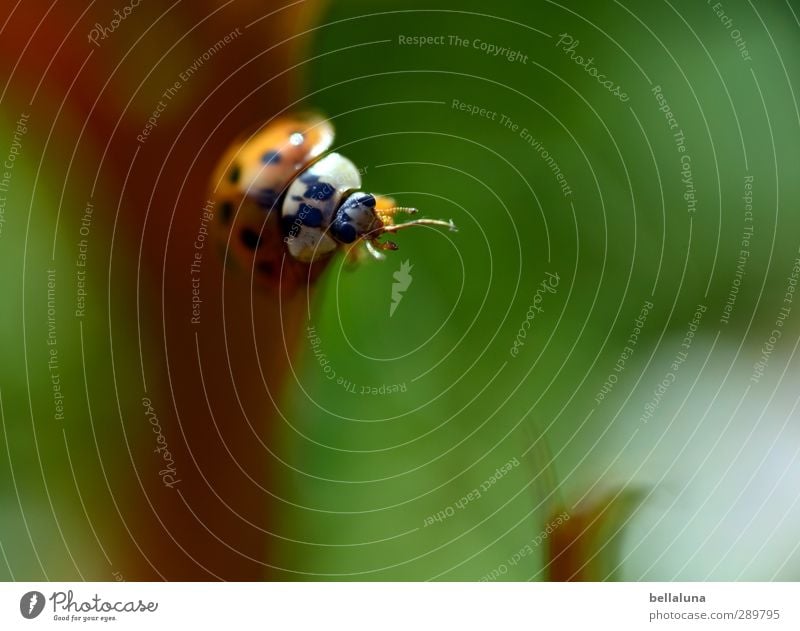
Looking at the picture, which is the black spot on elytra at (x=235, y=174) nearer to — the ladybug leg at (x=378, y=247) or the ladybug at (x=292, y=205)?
the ladybug at (x=292, y=205)

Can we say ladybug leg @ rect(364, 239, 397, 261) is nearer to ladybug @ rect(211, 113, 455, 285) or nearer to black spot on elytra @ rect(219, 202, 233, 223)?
ladybug @ rect(211, 113, 455, 285)

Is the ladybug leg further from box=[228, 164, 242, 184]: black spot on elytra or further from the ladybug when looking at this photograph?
box=[228, 164, 242, 184]: black spot on elytra

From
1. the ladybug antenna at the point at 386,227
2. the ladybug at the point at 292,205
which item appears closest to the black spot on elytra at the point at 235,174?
the ladybug at the point at 292,205

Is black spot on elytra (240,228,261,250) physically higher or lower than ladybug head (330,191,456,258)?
lower

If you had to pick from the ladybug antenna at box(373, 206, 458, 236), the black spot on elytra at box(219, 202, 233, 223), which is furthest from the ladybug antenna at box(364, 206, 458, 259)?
the black spot on elytra at box(219, 202, 233, 223)
